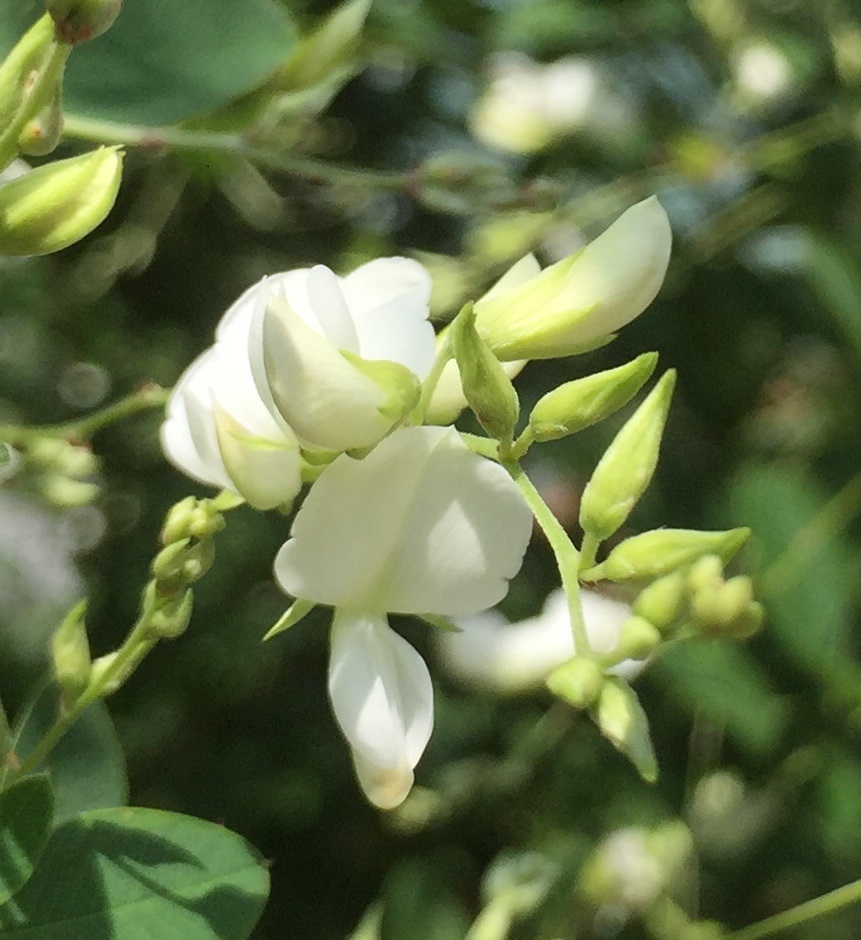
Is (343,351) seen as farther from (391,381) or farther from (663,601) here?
(663,601)

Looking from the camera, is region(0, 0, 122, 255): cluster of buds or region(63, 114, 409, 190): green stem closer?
region(0, 0, 122, 255): cluster of buds

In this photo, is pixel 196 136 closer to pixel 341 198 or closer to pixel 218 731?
pixel 341 198

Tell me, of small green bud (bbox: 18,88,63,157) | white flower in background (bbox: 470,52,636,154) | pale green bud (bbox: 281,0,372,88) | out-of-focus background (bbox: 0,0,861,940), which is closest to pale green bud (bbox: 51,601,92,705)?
small green bud (bbox: 18,88,63,157)

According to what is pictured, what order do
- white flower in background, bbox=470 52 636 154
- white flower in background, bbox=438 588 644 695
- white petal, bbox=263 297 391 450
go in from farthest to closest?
white flower in background, bbox=470 52 636 154
white flower in background, bbox=438 588 644 695
white petal, bbox=263 297 391 450

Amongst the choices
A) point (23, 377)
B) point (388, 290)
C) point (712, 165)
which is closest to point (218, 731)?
point (23, 377)

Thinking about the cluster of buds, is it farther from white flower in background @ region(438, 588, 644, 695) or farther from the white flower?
white flower in background @ region(438, 588, 644, 695)

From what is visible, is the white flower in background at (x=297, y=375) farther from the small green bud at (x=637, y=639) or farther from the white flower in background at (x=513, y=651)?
the white flower in background at (x=513, y=651)

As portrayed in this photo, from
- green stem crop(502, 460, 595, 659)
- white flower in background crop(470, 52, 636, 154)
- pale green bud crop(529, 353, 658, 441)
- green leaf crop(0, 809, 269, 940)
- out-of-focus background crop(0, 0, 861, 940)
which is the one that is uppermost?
pale green bud crop(529, 353, 658, 441)
